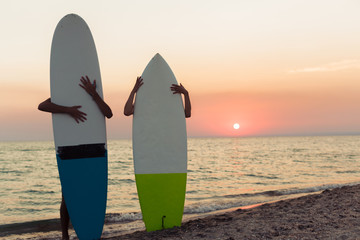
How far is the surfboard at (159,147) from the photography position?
13.0 ft

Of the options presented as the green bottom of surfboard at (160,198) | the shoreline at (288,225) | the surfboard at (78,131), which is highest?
the surfboard at (78,131)

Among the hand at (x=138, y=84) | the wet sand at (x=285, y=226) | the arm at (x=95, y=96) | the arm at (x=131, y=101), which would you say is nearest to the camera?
the wet sand at (x=285, y=226)

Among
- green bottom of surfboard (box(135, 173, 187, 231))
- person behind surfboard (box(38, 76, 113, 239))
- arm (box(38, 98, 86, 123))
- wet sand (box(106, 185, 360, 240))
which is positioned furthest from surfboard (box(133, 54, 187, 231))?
arm (box(38, 98, 86, 123))

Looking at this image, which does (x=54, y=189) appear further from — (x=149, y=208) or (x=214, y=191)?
(x=149, y=208)

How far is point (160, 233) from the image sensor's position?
386 cm

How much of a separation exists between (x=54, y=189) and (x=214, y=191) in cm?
591

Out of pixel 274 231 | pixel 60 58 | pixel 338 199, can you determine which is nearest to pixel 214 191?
pixel 338 199

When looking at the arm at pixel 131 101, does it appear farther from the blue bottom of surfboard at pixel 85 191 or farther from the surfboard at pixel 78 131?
the blue bottom of surfboard at pixel 85 191

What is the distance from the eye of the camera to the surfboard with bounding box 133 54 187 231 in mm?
3965

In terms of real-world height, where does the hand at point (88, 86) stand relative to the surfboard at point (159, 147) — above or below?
above

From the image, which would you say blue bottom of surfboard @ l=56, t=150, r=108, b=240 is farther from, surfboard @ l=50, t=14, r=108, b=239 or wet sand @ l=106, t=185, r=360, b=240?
wet sand @ l=106, t=185, r=360, b=240

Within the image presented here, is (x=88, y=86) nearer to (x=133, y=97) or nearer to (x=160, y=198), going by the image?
(x=133, y=97)

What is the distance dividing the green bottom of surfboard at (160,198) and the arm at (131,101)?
0.81 metres

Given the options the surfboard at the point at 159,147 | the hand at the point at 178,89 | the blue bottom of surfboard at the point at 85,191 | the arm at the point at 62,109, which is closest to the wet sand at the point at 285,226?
the surfboard at the point at 159,147
